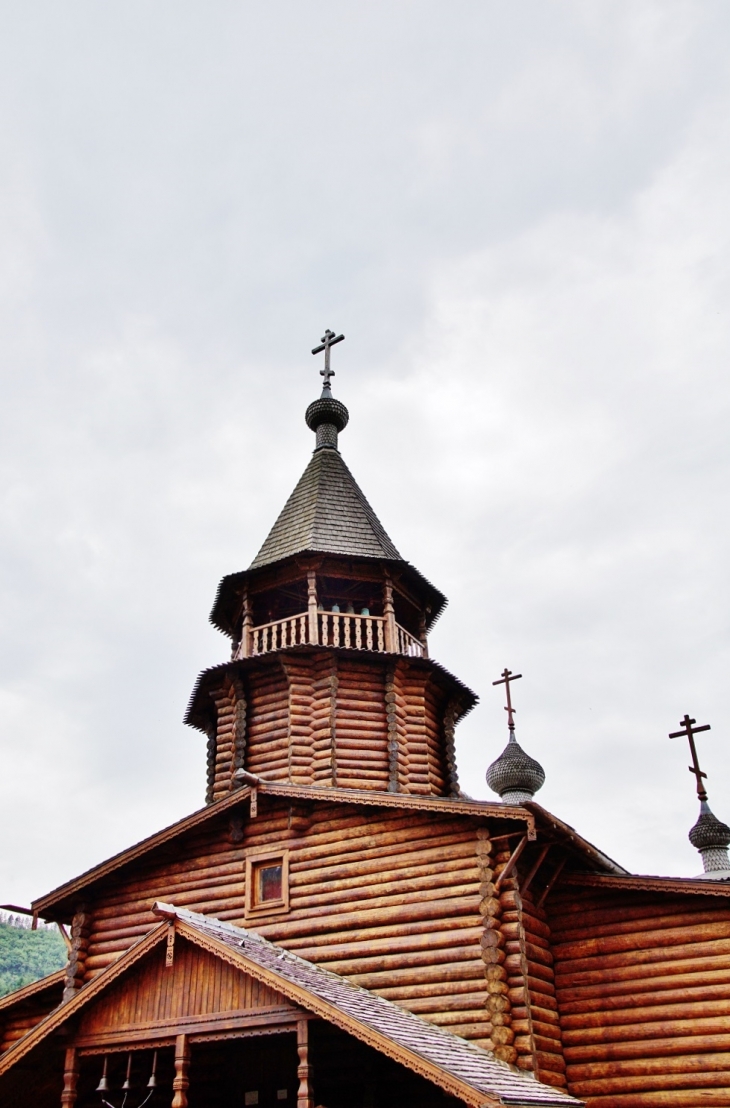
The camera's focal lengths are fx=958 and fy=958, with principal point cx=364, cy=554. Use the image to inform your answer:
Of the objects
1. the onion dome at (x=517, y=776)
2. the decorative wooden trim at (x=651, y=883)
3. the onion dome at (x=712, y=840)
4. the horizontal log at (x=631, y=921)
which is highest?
the onion dome at (x=517, y=776)

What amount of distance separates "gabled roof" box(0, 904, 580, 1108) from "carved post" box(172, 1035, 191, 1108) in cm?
111

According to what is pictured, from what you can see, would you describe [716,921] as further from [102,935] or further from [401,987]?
[102,935]

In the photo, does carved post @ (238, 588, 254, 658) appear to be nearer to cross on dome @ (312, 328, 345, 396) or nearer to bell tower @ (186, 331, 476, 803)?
bell tower @ (186, 331, 476, 803)

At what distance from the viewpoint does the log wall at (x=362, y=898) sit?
12102mm

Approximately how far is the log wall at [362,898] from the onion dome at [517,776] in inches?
340

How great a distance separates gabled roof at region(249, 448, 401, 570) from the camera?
65.2 feet

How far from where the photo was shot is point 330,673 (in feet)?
58.6

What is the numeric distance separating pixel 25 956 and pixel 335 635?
239 feet

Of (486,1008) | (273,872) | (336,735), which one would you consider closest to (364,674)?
(336,735)

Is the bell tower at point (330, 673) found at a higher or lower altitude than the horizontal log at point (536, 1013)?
higher

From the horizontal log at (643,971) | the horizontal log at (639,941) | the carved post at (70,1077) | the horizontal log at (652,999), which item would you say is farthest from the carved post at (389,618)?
the carved post at (70,1077)

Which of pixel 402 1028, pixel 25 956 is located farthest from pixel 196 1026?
pixel 25 956

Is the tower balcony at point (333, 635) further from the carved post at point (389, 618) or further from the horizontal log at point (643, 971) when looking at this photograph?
the horizontal log at point (643, 971)

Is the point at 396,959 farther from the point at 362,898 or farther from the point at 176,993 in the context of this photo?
the point at 176,993
